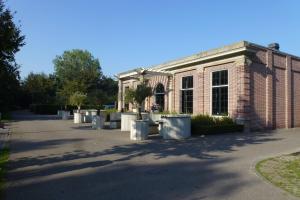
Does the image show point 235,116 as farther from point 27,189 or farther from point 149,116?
point 27,189

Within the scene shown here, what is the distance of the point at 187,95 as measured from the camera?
66.9ft

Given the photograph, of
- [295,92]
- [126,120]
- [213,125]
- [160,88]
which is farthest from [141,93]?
[295,92]

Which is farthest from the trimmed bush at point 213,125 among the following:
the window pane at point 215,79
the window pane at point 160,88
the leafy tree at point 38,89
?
the leafy tree at point 38,89

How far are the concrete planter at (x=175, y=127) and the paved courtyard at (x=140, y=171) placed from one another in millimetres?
1528

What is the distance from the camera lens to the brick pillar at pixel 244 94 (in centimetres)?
1603

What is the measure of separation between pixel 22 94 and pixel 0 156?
47.9 metres

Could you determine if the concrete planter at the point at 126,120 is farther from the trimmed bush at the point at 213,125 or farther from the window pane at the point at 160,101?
the window pane at the point at 160,101

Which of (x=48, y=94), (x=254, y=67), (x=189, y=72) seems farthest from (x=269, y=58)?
(x=48, y=94)

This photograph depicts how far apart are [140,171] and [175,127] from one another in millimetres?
6097

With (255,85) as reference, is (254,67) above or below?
above

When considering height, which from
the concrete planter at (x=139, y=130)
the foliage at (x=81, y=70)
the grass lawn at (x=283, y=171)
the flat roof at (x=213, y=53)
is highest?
the foliage at (x=81, y=70)

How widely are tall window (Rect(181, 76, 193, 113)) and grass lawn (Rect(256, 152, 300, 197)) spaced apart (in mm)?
Answer: 11318

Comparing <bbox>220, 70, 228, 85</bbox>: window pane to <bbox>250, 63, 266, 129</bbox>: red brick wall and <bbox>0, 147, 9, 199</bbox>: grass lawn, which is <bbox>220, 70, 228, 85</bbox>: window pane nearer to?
<bbox>250, 63, 266, 129</bbox>: red brick wall

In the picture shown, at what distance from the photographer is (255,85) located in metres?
16.8
